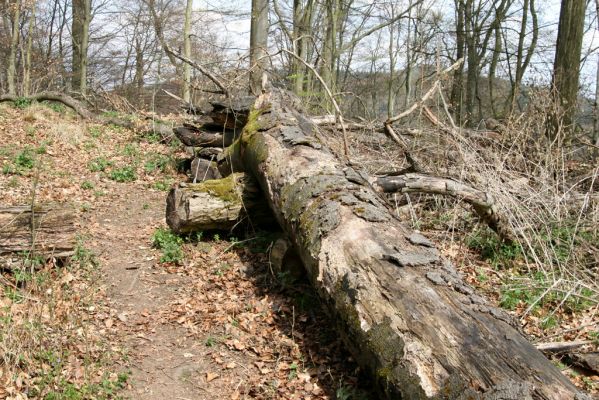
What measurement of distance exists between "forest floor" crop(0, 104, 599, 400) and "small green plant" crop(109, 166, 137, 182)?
1.03 m

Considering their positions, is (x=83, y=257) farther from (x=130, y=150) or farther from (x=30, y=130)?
(x=30, y=130)

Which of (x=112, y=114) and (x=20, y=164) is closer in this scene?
(x=20, y=164)

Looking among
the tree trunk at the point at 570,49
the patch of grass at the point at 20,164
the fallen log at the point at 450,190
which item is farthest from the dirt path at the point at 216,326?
the tree trunk at the point at 570,49

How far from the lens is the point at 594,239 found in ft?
17.2

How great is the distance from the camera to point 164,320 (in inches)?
167

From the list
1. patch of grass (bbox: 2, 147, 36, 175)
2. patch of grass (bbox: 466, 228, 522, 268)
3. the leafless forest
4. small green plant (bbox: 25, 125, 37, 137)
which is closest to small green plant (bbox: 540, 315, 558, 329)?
the leafless forest

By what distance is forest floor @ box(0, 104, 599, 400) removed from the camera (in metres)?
3.30

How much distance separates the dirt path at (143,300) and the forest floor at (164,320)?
1 cm

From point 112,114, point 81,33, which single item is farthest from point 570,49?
point 81,33

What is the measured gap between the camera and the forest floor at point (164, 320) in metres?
3.30

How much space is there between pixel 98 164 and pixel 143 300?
14.3 feet

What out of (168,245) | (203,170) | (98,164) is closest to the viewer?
(168,245)

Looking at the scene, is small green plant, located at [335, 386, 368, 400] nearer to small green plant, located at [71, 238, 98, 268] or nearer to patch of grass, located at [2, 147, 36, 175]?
small green plant, located at [71, 238, 98, 268]

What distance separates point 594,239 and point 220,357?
4.13 m
